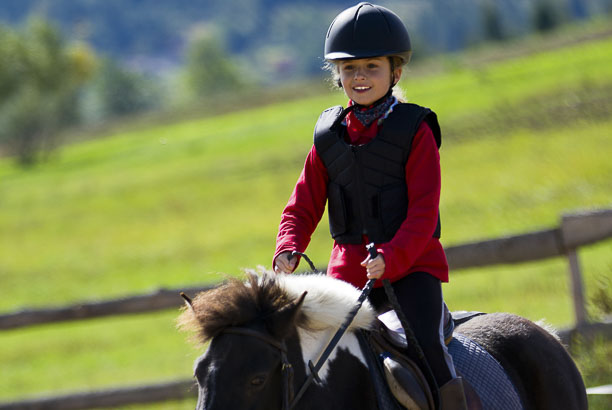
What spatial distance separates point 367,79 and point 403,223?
0.60 meters

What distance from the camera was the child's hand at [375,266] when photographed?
2922 mm

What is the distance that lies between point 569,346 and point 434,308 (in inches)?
142

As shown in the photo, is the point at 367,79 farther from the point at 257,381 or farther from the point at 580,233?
the point at 580,233

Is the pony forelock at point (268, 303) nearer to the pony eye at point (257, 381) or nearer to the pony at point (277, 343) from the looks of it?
the pony at point (277, 343)

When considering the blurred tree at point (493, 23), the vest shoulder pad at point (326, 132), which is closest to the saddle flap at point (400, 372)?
the vest shoulder pad at point (326, 132)

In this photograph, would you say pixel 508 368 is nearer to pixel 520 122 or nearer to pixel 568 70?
pixel 520 122

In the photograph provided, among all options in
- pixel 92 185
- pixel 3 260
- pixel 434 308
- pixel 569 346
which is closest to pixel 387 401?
pixel 434 308

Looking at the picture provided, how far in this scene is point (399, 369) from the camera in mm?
2898

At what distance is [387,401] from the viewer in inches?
115

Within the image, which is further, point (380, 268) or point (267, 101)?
point (267, 101)

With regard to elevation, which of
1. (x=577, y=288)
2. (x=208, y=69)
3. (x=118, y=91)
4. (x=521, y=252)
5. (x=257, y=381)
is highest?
(x=208, y=69)

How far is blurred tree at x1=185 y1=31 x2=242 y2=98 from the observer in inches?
4646

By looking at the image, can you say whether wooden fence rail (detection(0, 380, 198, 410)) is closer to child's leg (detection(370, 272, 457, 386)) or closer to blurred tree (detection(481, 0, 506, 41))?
child's leg (detection(370, 272, 457, 386))

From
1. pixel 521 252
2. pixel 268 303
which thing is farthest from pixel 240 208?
pixel 268 303
